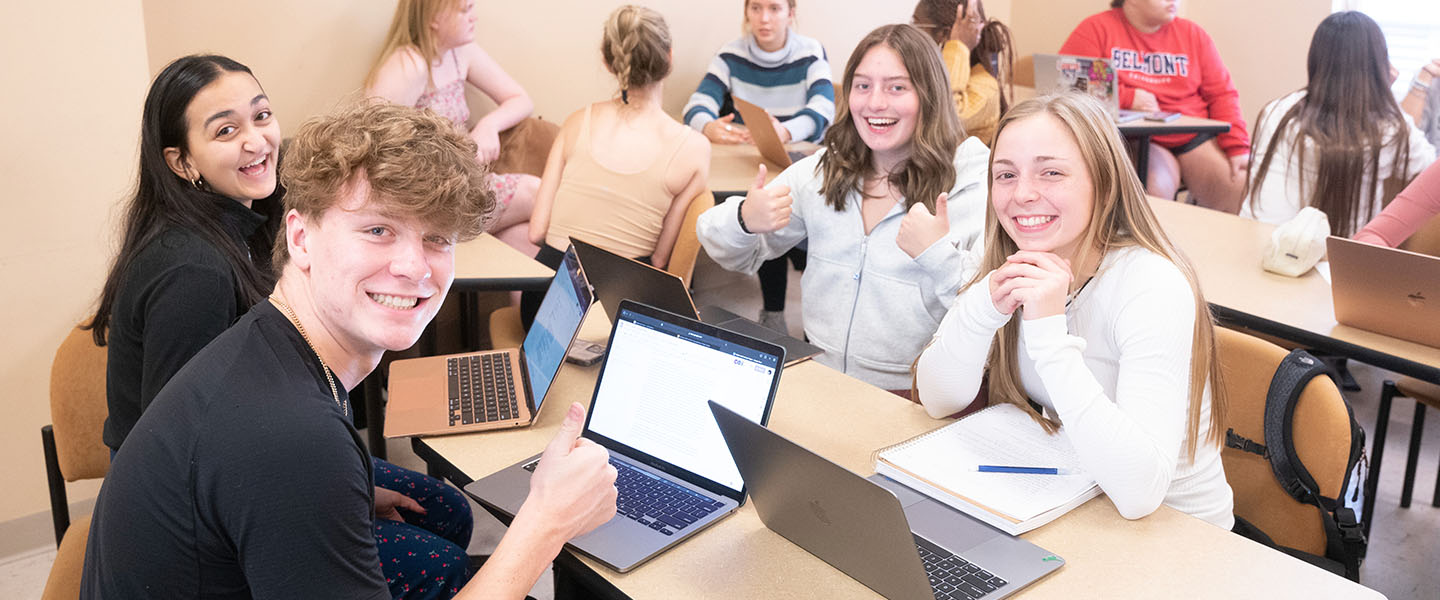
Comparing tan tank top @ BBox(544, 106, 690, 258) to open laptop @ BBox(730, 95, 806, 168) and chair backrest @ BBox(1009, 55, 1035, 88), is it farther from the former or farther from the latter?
chair backrest @ BBox(1009, 55, 1035, 88)

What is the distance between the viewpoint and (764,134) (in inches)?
150

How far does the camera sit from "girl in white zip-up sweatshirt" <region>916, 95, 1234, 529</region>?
4.87 feet

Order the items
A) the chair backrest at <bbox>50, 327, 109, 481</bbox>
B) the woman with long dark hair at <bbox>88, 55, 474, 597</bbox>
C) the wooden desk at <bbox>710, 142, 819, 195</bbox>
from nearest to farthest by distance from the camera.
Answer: the woman with long dark hair at <bbox>88, 55, 474, 597</bbox> < the chair backrest at <bbox>50, 327, 109, 481</bbox> < the wooden desk at <bbox>710, 142, 819, 195</bbox>

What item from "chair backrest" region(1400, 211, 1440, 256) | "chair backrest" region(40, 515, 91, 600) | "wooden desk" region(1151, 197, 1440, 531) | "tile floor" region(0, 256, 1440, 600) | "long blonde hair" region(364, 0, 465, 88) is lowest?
"tile floor" region(0, 256, 1440, 600)

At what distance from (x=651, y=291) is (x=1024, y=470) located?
83cm

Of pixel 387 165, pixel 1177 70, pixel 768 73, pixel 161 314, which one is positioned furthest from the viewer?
pixel 1177 70

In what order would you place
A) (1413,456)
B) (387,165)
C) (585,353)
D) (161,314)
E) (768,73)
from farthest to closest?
(768,73), (1413,456), (585,353), (161,314), (387,165)

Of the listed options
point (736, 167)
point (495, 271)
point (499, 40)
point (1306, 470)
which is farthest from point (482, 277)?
point (499, 40)

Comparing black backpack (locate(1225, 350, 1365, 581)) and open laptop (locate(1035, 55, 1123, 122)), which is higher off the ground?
open laptop (locate(1035, 55, 1123, 122))

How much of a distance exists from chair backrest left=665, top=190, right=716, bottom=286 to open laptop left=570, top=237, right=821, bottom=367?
653 millimetres

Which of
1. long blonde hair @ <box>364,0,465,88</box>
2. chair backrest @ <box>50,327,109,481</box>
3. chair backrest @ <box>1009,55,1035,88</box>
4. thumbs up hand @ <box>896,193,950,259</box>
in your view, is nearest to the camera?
chair backrest @ <box>50,327,109,481</box>

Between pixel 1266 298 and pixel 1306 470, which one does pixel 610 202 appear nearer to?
pixel 1266 298

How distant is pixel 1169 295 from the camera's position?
5.18ft

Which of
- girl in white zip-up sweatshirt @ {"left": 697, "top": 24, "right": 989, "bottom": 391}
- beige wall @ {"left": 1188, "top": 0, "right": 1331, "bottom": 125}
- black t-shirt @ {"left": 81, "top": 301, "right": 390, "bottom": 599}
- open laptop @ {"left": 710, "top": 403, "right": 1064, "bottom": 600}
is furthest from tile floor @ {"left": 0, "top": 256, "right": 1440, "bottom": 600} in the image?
beige wall @ {"left": 1188, "top": 0, "right": 1331, "bottom": 125}
